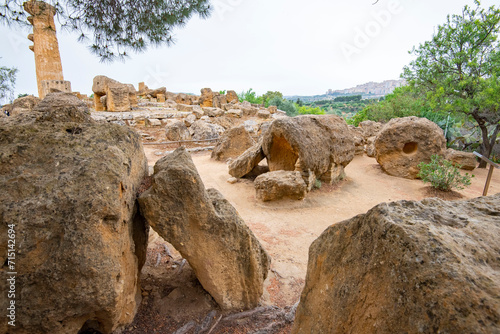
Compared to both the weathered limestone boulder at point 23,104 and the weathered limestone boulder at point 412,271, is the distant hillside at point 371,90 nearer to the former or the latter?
the weathered limestone boulder at point 412,271

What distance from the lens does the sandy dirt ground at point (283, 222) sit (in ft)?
8.20

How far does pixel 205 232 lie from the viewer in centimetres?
234

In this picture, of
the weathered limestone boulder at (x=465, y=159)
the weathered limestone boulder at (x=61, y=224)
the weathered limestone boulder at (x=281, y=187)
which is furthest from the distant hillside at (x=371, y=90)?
the weathered limestone boulder at (x=61, y=224)

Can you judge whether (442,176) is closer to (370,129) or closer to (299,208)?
(299,208)

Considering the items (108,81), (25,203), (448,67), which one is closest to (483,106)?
(448,67)

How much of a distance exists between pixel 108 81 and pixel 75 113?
14458 mm

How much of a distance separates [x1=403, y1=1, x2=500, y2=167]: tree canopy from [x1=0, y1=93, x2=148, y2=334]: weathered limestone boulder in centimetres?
1076

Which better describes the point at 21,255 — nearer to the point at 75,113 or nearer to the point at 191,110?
the point at 75,113

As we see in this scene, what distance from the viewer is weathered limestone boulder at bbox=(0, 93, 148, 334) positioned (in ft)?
5.04

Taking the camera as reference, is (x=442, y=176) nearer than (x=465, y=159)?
Yes

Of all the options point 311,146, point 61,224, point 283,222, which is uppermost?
point 61,224

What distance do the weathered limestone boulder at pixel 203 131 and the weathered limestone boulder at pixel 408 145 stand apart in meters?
7.98

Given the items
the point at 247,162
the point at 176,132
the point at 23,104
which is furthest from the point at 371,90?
the point at 23,104

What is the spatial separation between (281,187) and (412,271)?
4.89 m
